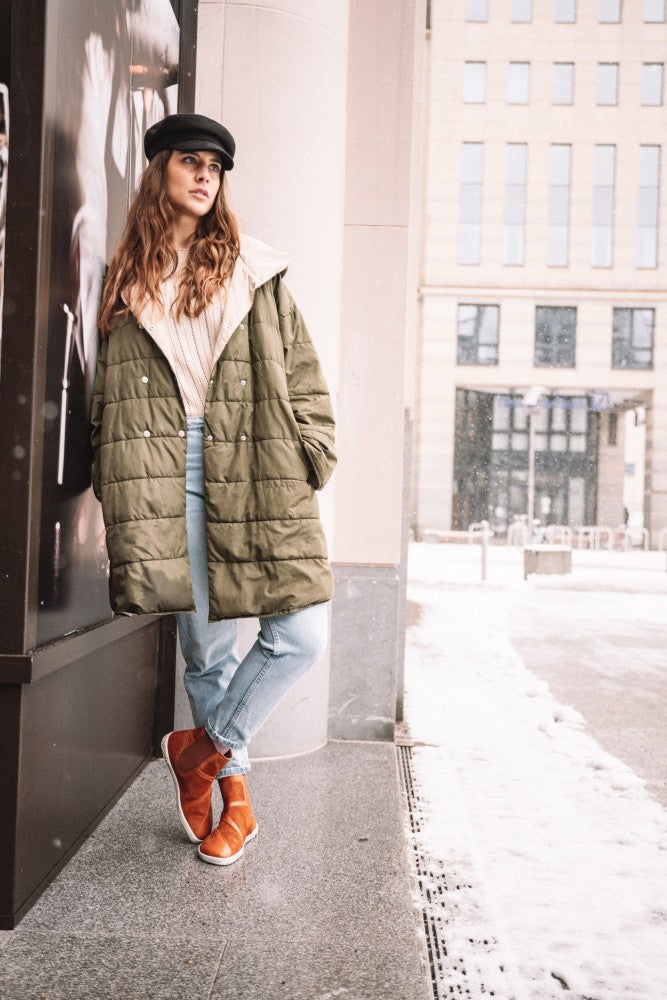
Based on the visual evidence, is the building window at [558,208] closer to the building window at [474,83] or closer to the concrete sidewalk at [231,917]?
the building window at [474,83]

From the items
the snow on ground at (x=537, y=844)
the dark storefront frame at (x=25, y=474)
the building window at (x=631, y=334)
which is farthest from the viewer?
the building window at (x=631, y=334)

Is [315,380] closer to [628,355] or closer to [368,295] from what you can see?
[368,295]

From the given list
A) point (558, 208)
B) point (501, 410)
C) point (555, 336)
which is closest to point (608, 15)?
point (558, 208)

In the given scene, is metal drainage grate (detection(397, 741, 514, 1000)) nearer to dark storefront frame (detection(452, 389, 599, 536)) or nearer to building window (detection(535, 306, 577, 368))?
dark storefront frame (detection(452, 389, 599, 536))

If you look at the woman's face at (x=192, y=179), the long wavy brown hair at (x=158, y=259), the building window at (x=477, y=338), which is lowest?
the long wavy brown hair at (x=158, y=259)

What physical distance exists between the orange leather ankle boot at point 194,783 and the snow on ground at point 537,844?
0.73 metres

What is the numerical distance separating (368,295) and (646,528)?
28.7m

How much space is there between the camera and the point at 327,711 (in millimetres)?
4258

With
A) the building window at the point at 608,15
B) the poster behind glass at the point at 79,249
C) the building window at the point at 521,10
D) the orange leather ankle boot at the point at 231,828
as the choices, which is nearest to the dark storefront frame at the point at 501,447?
the building window at the point at 521,10

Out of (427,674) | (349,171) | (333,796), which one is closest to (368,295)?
(349,171)

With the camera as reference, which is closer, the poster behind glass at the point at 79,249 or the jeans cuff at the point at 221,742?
the poster behind glass at the point at 79,249

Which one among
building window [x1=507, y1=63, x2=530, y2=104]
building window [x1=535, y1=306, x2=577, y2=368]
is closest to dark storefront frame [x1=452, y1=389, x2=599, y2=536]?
building window [x1=535, y1=306, x2=577, y2=368]

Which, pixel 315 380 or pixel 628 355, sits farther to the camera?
pixel 628 355

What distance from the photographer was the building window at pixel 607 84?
101 feet
